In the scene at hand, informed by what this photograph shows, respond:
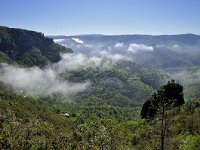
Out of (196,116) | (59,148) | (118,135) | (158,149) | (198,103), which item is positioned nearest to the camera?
(158,149)

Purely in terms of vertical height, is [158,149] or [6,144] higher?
[158,149]

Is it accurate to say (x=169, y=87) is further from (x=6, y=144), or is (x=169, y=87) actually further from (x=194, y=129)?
(x=6, y=144)

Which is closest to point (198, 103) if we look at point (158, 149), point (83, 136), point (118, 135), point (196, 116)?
point (196, 116)

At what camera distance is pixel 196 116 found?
138500 millimetres

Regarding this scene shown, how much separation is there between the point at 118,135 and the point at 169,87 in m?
76.4

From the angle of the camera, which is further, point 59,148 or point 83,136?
point 83,136

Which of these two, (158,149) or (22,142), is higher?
(158,149)

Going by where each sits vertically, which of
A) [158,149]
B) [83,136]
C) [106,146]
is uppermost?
[158,149]

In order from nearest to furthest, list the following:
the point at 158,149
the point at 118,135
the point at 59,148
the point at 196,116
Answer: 1. the point at 158,149
2. the point at 118,135
3. the point at 59,148
4. the point at 196,116

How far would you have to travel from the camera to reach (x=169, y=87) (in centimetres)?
16875

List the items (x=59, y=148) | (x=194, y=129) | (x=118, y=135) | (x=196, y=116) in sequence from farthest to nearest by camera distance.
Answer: (x=196, y=116) < (x=194, y=129) < (x=59, y=148) < (x=118, y=135)

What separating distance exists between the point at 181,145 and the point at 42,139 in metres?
46.1

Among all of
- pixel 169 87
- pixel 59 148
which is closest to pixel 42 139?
pixel 59 148

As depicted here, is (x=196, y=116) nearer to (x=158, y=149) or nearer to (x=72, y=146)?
(x=72, y=146)
